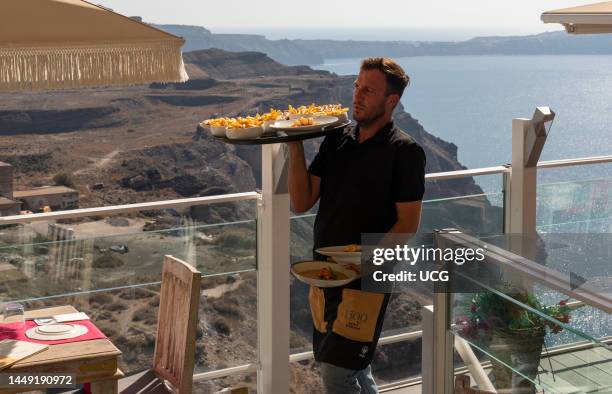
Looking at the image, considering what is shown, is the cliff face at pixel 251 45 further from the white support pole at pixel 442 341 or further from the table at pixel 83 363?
the white support pole at pixel 442 341

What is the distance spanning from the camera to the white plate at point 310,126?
261cm

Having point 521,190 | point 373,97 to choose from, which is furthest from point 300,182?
point 521,190

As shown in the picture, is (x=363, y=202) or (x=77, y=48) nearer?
(x=77, y=48)

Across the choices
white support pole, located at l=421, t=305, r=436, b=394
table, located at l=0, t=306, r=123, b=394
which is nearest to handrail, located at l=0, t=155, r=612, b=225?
table, located at l=0, t=306, r=123, b=394

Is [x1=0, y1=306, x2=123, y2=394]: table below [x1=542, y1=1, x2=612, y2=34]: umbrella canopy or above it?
below

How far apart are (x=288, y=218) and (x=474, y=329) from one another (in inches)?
59.1

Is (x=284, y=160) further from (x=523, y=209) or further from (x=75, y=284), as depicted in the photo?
(x=523, y=209)

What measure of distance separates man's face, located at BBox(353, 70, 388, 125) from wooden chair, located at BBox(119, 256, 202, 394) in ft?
2.45

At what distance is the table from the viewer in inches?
97.7

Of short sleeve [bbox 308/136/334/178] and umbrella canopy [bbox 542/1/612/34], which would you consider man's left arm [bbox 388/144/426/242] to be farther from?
umbrella canopy [bbox 542/1/612/34]

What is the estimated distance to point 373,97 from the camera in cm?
260

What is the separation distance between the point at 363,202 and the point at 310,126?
0.28 m

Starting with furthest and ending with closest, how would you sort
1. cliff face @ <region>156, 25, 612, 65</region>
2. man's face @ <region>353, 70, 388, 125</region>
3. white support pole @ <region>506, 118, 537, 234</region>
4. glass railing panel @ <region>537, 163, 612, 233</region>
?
cliff face @ <region>156, 25, 612, 65</region> < glass railing panel @ <region>537, 163, 612, 233</region> < white support pole @ <region>506, 118, 537, 234</region> < man's face @ <region>353, 70, 388, 125</region>

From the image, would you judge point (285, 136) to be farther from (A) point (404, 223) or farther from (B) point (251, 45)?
(B) point (251, 45)
